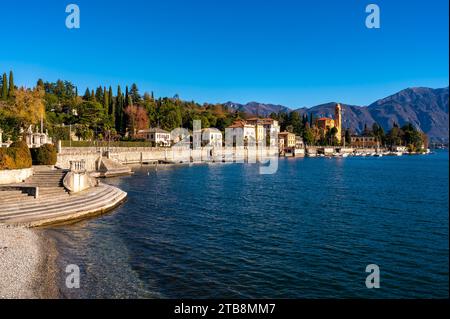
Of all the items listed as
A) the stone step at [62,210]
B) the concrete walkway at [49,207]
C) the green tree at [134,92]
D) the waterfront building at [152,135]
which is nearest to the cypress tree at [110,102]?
the waterfront building at [152,135]

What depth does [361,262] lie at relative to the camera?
54.6 ft

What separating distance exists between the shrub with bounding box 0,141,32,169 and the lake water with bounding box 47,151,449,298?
8458 mm

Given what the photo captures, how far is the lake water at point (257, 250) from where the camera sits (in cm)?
1366

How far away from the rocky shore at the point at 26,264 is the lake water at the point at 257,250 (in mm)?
653

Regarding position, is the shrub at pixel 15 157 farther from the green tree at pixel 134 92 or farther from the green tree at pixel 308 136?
the green tree at pixel 308 136

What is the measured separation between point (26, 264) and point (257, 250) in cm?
1008

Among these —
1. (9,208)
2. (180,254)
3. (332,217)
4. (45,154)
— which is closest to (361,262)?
(180,254)

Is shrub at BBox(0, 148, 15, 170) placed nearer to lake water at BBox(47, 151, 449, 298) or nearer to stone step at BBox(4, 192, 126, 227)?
stone step at BBox(4, 192, 126, 227)

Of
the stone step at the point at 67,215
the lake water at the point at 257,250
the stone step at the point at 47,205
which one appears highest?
the stone step at the point at 47,205

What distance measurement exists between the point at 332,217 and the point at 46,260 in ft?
62.1

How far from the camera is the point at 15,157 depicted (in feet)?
94.4

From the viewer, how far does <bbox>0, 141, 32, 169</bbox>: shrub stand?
27.8m

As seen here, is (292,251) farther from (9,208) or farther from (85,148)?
(85,148)
